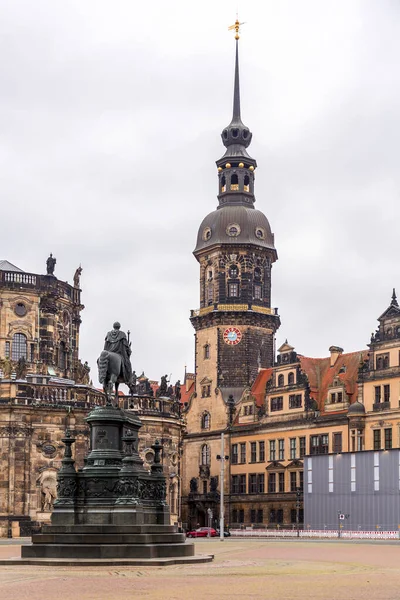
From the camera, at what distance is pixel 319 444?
92438 millimetres

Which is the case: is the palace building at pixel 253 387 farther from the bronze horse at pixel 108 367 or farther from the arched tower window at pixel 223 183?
the bronze horse at pixel 108 367

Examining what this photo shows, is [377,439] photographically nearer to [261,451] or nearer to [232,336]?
[261,451]

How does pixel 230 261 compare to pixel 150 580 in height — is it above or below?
above

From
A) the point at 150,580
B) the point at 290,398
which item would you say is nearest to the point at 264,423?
the point at 290,398

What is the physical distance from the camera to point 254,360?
108m

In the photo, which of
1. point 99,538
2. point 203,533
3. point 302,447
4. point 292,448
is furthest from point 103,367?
point 292,448

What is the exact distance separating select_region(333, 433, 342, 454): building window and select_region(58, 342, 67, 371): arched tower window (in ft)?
77.6

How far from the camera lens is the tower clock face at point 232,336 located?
108188 millimetres

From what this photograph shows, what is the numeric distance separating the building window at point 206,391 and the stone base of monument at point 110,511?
243 ft

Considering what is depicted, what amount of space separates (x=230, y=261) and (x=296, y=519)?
29.4m

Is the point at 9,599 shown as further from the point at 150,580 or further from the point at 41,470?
the point at 41,470

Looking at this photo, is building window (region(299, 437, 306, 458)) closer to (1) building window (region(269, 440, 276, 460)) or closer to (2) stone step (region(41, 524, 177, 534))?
(1) building window (region(269, 440, 276, 460))

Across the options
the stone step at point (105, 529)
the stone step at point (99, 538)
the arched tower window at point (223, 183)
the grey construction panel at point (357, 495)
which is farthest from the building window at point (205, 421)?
the stone step at point (99, 538)

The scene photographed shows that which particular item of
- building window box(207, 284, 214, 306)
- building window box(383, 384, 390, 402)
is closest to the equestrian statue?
building window box(383, 384, 390, 402)
